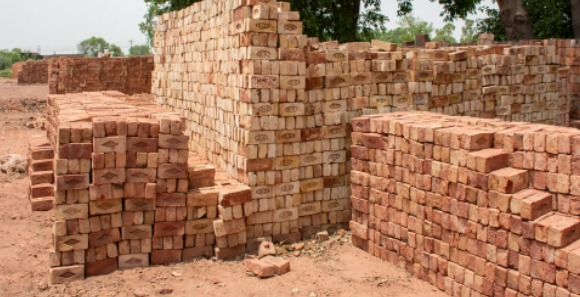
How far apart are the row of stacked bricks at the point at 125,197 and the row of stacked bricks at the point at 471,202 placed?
2.33 m

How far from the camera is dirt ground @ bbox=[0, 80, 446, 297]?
674cm

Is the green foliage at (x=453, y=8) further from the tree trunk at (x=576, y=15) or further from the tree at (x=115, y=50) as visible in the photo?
the tree at (x=115, y=50)

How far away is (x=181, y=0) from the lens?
70.4ft

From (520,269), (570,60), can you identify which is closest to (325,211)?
(520,269)

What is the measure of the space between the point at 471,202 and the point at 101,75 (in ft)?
60.0

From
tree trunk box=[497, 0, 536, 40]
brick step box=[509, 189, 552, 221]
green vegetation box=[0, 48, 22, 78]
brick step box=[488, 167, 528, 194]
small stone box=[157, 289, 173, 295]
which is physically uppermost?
green vegetation box=[0, 48, 22, 78]

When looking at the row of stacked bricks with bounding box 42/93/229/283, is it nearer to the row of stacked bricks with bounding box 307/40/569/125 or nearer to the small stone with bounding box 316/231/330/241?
the small stone with bounding box 316/231/330/241

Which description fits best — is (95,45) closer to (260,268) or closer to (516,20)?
(516,20)

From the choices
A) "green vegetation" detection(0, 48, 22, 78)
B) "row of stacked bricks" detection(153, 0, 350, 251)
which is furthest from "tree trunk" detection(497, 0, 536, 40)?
"green vegetation" detection(0, 48, 22, 78)

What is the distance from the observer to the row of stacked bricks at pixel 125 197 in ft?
22.6

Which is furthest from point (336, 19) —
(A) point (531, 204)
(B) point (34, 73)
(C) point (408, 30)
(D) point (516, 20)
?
(C) point (408, 30)

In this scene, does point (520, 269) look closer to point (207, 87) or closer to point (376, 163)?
point (376, 163)

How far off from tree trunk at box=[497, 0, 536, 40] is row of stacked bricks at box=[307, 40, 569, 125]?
10.3 m

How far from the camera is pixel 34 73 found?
124 feet
